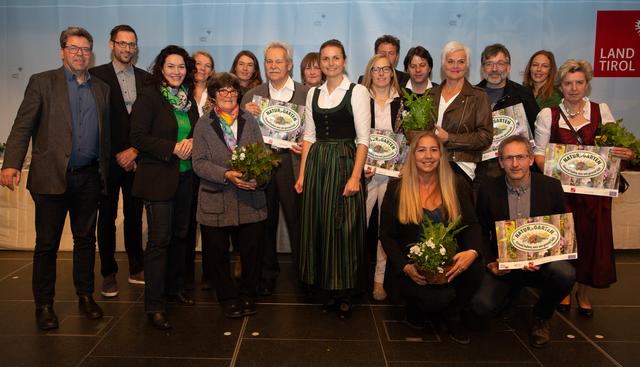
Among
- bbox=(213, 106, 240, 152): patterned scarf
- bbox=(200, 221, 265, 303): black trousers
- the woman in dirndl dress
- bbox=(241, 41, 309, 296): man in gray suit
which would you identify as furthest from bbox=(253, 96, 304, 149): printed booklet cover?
bbox=(200, 221, 265, 303): black trousers

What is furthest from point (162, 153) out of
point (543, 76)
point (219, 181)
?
point (543, 76)

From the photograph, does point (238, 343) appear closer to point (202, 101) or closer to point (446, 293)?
point (446, 293)

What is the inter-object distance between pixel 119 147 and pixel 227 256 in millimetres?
1097

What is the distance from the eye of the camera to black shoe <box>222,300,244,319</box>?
3.68m

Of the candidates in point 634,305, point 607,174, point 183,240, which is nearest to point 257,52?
point 183,240

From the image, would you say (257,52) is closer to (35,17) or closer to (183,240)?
(35,17)

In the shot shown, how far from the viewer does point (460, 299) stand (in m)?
3.39

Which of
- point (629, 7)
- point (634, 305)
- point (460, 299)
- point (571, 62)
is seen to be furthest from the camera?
point (629, 7)

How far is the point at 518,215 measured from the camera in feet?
11.0

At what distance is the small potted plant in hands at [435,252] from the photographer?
10.1 feet

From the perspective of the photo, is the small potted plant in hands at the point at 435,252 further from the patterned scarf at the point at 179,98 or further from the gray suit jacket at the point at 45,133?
the gray suit jacket at the point at 45,133

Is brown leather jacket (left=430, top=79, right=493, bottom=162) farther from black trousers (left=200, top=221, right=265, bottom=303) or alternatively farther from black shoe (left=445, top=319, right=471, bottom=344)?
black trousers (left=200, top=221, right=265, bottom=303)

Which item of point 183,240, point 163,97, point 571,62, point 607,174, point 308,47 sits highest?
point 308,47

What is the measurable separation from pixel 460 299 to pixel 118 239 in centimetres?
351
